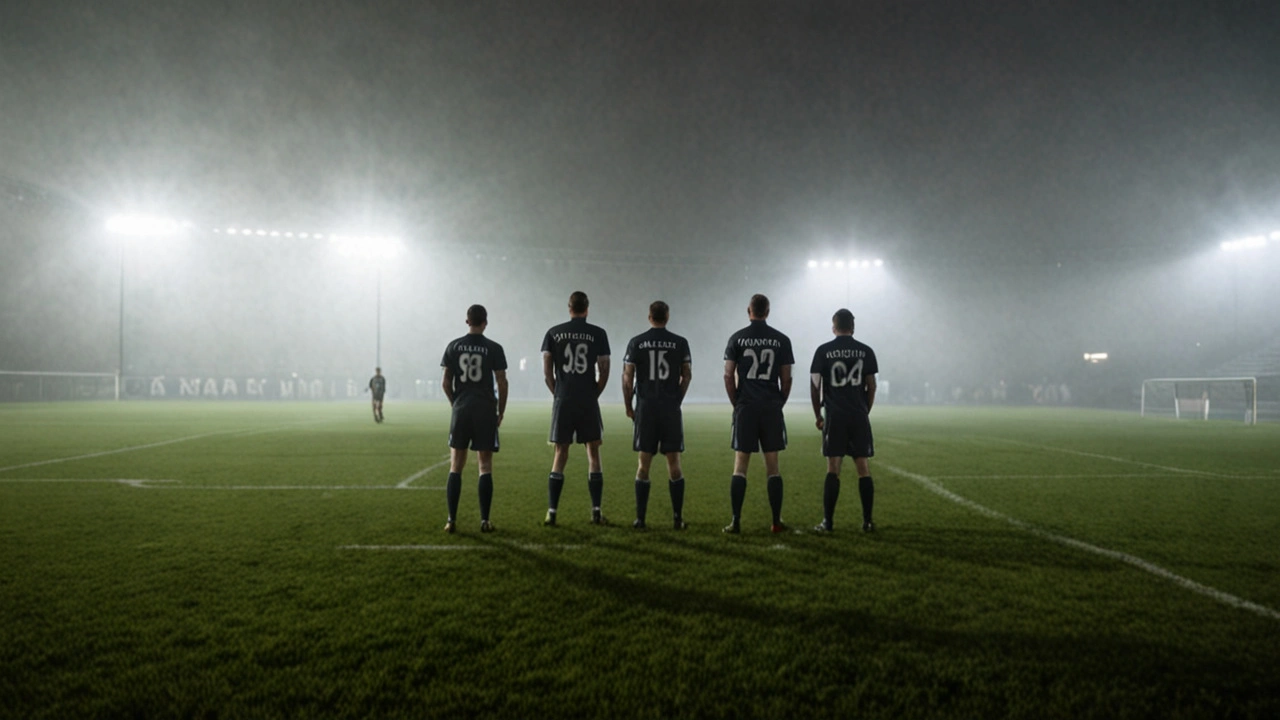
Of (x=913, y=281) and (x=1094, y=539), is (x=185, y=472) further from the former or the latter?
(x=913, y=281)

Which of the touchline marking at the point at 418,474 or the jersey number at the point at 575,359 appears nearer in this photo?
the jersey number at the point at 575,359

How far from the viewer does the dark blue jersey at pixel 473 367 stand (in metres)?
5.83

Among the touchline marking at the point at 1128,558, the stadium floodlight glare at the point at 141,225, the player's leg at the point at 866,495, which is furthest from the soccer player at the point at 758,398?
the stadium floodlight glare at the point at 141,225

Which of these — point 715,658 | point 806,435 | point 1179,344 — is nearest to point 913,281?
point 1179,344

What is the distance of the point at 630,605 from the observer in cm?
386

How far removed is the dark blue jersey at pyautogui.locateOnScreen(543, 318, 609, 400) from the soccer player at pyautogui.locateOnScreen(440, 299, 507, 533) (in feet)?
1.54

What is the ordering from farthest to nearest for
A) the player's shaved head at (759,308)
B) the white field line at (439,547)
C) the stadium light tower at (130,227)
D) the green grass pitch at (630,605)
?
the stadium light tower at (130,227)
the player's shaved head at (759,308)
the white field line at (439,547)
the green grass pitch at (630,605)

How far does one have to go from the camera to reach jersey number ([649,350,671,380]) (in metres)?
5.88

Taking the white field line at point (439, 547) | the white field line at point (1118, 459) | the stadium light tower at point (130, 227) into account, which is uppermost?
the stadium light tower at point (130, 227)

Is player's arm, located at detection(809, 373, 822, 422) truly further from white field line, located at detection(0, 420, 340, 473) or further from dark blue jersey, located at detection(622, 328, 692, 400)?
white field line, located at detection(0, 420, 340, 473)

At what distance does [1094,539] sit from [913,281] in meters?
49.8

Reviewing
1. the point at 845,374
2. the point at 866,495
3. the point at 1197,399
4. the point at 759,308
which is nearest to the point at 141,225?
the point at 759,308

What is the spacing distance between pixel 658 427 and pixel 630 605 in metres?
2.18

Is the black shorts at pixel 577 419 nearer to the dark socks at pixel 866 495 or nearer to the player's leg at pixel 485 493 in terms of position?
the player's leg at pixel 485 493
